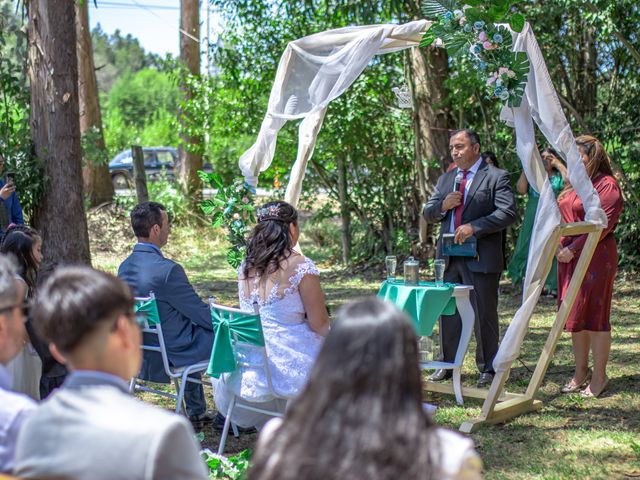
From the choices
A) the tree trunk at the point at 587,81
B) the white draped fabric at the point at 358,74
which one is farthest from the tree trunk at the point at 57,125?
the tree trunk at the point at 587,81

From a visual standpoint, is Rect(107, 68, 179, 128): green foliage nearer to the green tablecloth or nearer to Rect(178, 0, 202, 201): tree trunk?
Rect(178, 0, 202, 201): tree trunk

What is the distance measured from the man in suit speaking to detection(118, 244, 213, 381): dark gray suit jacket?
202 centimetres

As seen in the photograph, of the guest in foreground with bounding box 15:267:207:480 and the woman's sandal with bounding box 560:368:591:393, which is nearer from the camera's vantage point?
the guest in foreground with bounding box 15:267:207:480

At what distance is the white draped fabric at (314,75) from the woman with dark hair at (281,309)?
5.11 feet

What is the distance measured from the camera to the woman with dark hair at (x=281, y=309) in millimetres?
4688

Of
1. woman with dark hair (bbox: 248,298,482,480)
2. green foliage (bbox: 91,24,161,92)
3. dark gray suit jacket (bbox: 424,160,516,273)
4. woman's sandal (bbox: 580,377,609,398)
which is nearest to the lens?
woman with dark hair (bbox: 248,298,482,480)

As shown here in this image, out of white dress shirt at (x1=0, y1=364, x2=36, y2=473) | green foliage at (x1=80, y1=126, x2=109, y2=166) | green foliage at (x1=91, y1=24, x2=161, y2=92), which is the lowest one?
white dress shirt at (x1=0, y1=364, x2=36, y2=473)

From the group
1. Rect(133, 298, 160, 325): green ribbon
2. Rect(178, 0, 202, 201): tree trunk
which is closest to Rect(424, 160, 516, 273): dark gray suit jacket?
Rect(133, 298, 160, 325): green ribbon

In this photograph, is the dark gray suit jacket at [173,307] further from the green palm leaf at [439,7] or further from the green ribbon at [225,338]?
the green palm leaf at [439,7]

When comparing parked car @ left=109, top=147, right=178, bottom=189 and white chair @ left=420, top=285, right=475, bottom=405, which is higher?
parked car @ left=109, top=147, right=178, bottom=189

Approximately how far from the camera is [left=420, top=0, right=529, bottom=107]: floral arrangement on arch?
204 inches

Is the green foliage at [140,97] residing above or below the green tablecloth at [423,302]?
above

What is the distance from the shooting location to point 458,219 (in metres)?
6.24

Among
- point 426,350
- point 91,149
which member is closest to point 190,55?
point 91,149
